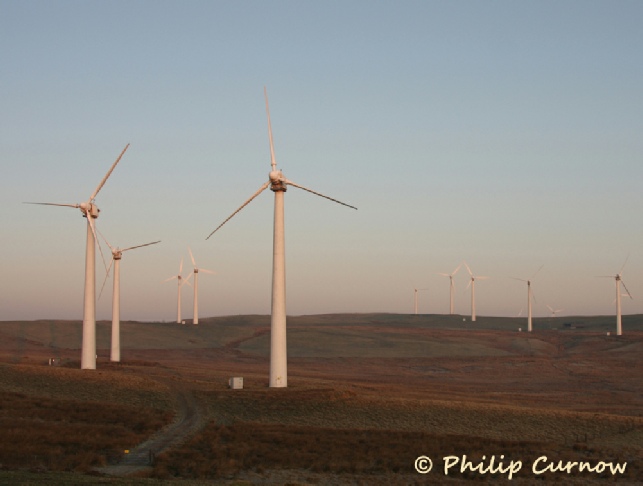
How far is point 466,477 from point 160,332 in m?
125

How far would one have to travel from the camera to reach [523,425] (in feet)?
172

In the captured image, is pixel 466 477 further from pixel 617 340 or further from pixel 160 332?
pixel 617 340

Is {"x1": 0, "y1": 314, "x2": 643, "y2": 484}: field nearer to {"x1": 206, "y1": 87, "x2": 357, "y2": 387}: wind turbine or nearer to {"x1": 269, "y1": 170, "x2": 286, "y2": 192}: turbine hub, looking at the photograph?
{"x1": 206, "y1": 87, "x2": 357, "y2": 387}: wind turbine

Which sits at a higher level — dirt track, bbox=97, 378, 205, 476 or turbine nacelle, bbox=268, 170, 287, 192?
turbine nacelle, bbox=268, 170, 287, 192

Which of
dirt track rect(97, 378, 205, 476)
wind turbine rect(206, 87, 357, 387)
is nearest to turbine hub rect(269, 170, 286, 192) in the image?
wind turbine rect(206, 87, 357, 387)

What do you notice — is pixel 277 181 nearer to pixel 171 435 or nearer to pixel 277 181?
pixel 277 181

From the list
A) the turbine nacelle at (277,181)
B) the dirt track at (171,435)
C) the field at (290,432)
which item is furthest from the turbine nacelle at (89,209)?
the turbine nacelle at (277,181)

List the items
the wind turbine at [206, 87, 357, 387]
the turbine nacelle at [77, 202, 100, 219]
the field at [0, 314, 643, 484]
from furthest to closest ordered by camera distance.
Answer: the turbine nacelle at [77, 202, 100, 219], the wind turbine at [206, 87, 357, 387], the field at [0, 314, 643, 484]

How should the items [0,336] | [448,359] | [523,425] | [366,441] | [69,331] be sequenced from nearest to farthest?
[366,441], [523,425], [448,359], [0,336], [69,331]

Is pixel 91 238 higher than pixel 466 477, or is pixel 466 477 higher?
pixel 91 238

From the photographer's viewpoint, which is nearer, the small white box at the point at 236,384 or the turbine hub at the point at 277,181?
the turbine hub at the point at 277,181

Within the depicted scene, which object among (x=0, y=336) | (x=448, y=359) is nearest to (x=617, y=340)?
(x=448, y=359)

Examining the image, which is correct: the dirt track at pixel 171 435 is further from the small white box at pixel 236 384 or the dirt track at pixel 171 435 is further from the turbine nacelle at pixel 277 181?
the turbine nacelle at pixel 277 181

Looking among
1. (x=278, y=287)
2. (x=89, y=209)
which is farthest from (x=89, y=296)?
(x=278, y=287)
